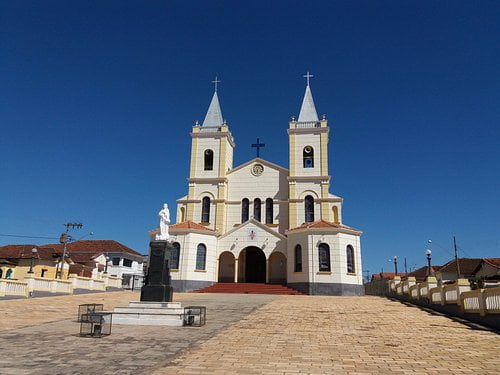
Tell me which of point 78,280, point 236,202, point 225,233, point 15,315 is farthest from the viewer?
point 236,202

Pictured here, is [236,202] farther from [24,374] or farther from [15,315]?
[24,374]

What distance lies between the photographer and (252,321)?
12.9 m

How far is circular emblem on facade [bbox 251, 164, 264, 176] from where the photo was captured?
1448 inches

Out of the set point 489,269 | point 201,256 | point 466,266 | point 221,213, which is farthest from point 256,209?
point 466,266

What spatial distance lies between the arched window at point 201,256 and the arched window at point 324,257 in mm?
9277

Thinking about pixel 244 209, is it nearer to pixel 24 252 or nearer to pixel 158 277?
pixel 158 277

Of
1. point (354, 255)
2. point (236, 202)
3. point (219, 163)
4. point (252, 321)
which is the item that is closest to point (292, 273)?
point (354, 255)

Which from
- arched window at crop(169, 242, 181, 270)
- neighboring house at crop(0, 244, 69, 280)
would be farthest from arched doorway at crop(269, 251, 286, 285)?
neighboring house at crop(0, 244, 69, 280)

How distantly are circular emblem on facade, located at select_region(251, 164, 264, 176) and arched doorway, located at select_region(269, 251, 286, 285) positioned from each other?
26.6 feet

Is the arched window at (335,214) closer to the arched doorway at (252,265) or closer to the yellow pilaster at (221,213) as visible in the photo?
the arched doorway at (252,265)

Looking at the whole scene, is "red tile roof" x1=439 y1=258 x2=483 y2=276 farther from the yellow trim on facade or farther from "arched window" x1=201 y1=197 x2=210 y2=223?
"arched window" x1=201 y1=197 x2=210 y2=223

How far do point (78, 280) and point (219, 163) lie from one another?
15.9m

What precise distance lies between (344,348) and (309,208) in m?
26.4

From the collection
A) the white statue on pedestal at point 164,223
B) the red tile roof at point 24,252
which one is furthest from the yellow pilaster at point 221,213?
the red tile roof at point 24,252
